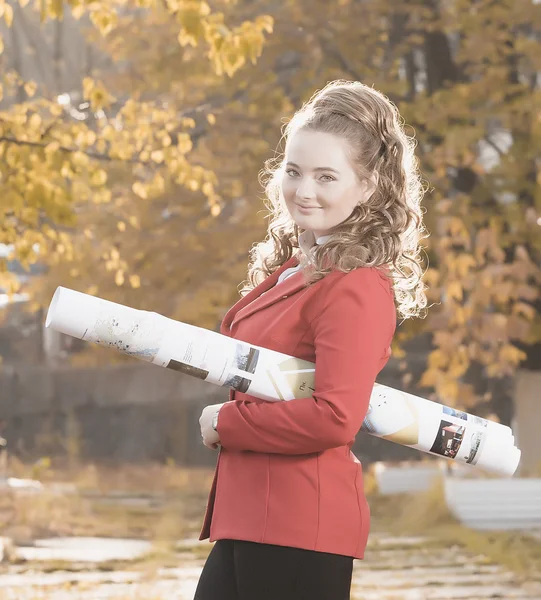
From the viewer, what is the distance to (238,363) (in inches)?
94.7

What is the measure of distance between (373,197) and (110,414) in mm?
16308

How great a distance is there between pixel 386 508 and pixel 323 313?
30.6ft

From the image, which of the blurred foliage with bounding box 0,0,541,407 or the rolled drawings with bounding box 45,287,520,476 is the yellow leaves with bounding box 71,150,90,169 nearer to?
the blurred foliage with bounding box 0,0,541,407

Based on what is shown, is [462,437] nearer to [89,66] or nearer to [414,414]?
[414,414]

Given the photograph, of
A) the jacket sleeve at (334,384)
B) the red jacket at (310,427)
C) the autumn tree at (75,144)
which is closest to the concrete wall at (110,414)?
the autumn tree at (75,144)

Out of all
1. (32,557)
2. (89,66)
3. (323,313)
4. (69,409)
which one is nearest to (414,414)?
(323,313)

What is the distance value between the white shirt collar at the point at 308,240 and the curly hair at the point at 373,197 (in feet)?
0.08

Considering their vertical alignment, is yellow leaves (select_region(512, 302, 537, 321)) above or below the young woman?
above

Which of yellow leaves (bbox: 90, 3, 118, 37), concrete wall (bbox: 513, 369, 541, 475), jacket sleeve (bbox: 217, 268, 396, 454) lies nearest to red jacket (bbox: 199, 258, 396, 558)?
jacket sleeve (bbox: 217, 268, 396, 454)

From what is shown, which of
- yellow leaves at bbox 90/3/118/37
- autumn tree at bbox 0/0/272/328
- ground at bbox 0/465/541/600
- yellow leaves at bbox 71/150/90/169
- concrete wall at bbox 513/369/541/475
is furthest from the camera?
concrete wall at bbox 513/369/541/475

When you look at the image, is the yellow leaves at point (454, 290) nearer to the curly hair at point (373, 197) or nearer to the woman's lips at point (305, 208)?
the curly hair at point (373, 197)

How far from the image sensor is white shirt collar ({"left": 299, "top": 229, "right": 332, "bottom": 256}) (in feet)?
8.34

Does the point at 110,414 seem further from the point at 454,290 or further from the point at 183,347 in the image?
the point at 183,347

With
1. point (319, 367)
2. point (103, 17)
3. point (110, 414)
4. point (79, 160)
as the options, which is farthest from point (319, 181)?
point (110, 414)
